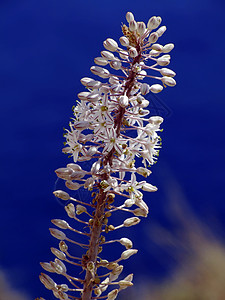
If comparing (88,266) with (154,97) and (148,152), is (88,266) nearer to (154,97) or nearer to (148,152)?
(148,152)

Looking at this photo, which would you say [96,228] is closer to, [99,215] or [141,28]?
[99,215]

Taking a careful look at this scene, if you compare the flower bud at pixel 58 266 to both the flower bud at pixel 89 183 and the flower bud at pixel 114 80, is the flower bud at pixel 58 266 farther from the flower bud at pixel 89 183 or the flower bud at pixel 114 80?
the flower bud at pixel 114 80

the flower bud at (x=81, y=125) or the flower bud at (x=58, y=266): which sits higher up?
the flower bud at (x=81, y=125)

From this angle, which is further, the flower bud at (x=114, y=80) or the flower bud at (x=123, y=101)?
the flower bud at (x=114, y=80)

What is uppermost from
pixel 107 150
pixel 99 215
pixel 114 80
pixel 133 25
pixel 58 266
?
pixel 133 25

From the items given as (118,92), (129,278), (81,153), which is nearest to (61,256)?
(129,278)

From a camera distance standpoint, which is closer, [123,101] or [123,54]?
[123,101]

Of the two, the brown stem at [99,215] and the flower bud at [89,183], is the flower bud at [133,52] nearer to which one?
the brown stem at [99,215]

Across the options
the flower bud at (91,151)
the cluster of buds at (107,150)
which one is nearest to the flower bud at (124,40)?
the cluster of buds at (107,150)

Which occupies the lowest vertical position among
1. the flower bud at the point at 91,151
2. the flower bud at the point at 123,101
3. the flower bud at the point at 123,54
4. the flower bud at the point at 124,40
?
the flower bud at the point at 91,151

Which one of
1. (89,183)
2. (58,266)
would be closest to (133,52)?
(89,183)

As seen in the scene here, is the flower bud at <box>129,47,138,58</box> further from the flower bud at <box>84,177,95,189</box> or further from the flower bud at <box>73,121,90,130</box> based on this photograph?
the flower bud at <box>84,177,95,189</box>

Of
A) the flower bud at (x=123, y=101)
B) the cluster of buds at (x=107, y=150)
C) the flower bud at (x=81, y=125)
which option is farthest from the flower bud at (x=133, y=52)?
the flower bud at (x=81, y=125)
